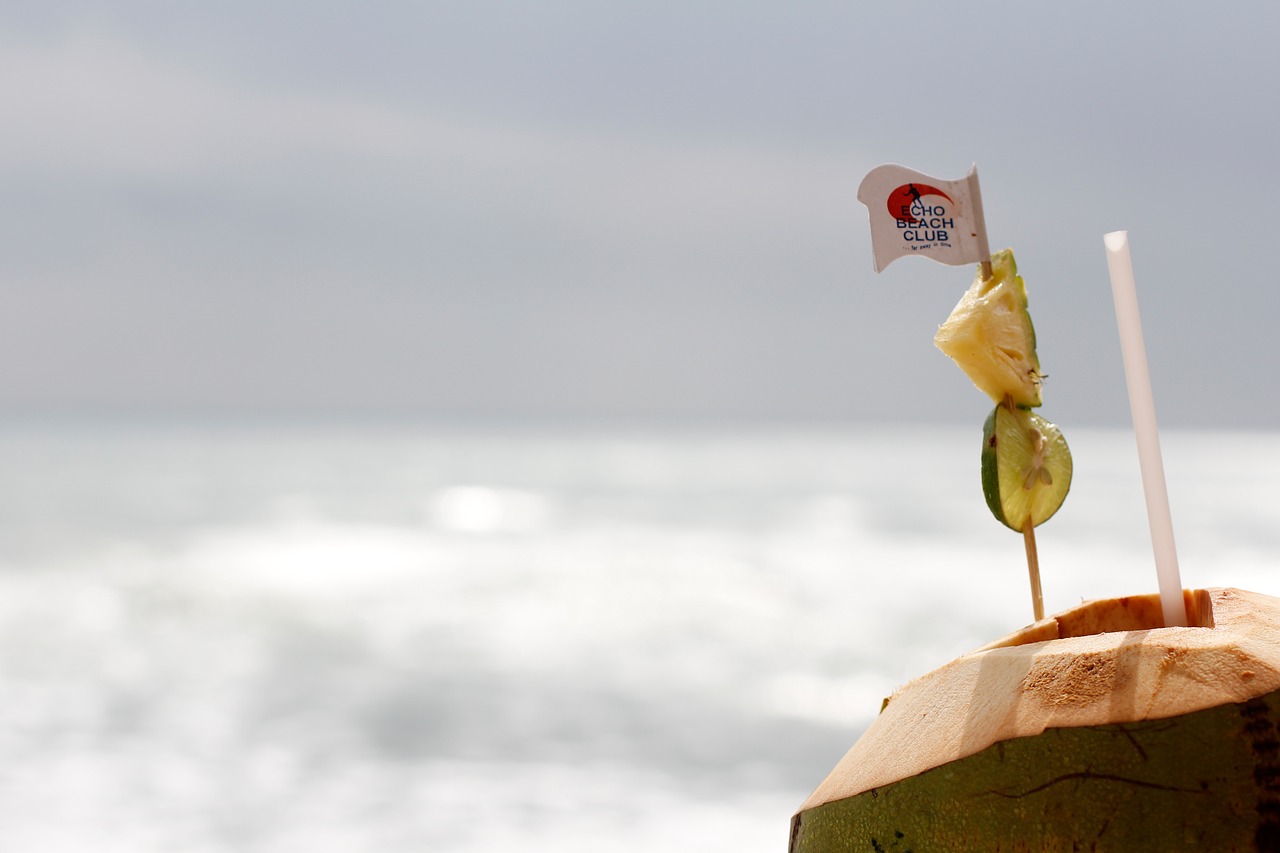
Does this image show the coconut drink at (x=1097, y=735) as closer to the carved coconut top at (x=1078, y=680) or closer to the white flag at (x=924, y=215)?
the carved coconut top at (x=1078, y=680)

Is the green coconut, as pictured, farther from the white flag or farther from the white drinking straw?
the white flag

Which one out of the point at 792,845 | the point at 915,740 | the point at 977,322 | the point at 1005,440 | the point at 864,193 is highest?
the point at 864,193

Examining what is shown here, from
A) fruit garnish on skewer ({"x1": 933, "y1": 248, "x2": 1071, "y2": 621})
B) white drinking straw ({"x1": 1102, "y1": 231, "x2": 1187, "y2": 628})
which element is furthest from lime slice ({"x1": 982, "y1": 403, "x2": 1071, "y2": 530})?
white drinking straw ({"x1": 1102, "y1": 231, "x2": 1187, "y2": 628})

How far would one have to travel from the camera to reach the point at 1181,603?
1003 mm

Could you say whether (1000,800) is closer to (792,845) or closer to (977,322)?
(792,845)

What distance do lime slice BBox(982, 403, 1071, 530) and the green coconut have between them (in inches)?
7.8

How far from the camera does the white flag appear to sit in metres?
1.15

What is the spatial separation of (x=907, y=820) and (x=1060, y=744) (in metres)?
0.14

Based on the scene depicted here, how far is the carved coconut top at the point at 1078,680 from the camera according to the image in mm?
854

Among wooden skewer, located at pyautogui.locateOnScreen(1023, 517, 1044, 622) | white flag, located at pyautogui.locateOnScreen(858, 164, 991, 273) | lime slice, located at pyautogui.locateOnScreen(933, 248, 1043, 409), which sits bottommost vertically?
wooden skewer, located at pyautogui.locateOnScreen(1023, 517, 1044, 622)

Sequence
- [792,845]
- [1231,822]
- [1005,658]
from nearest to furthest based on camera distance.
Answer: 1. [1231,822]
2. [1005,658]
3. [792,845]

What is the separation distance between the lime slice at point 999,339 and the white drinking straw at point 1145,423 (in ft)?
0.46

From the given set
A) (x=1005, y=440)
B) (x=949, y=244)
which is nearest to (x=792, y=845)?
(x=1005, y=440)

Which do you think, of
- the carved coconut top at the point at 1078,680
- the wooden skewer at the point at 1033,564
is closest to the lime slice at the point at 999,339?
the wooden skewer at the point at 1033,564
